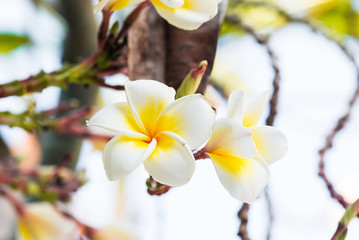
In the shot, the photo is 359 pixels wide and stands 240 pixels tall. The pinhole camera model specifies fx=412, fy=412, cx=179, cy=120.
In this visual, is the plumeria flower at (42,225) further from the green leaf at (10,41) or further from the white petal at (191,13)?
the green leaf at (10,41)

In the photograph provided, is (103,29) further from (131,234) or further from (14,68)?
(14,68)

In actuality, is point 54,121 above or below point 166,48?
below

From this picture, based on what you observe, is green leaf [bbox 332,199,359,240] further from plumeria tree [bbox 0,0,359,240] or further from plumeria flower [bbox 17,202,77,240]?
plumeria flower [bbox 17,202,77,240]

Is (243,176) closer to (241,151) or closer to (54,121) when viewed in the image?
(241,151)

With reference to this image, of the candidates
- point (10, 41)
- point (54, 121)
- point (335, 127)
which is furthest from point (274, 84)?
point (10, 41)

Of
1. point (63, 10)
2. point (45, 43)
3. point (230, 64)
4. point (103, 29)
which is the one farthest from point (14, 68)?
A: point (103, 29)

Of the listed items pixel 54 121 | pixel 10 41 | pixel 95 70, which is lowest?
pixel 10 41

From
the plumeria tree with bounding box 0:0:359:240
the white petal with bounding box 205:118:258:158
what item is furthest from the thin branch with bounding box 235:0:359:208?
the white petal with bounding box 205:118:258:158
